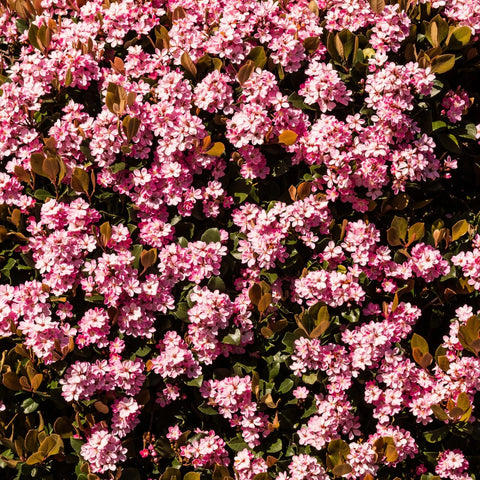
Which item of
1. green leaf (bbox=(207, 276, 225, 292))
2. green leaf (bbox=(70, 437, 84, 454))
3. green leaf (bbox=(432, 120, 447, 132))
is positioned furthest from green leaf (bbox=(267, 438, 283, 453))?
green leaf (bbox=(432, 120, 447, 132))

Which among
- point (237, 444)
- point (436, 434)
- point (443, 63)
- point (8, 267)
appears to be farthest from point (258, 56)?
point (436, 434)

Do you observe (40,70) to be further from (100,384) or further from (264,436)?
(264,436)

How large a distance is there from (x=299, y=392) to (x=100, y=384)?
3.62 feet

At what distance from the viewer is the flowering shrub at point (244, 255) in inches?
136

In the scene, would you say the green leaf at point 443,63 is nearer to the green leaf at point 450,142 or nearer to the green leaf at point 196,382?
the green leaf at point 450,142

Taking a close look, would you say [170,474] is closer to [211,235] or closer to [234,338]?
[234,338]

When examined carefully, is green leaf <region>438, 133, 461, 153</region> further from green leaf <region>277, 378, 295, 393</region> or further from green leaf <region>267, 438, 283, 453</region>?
green leaf <region>267, 438, 283, 453</region>

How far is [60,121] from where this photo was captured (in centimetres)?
378

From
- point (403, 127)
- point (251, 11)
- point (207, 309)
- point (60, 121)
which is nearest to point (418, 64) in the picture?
point (403, 127)

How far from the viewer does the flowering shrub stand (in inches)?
136

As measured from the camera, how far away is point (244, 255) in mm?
3592

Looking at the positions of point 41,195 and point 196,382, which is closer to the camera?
point 196,382

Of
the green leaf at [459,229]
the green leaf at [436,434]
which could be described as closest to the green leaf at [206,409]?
the green leaf at [436,434]

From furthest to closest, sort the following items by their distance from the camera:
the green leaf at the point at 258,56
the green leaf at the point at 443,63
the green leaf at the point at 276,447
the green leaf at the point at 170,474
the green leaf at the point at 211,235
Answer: the green leaf at the point at 258,56 → the green leaf at the point at 443,63 → the green leaf at the point at 211,235 → the green leaf at the point at 276,447 → the green leaf at the point at 170,474
